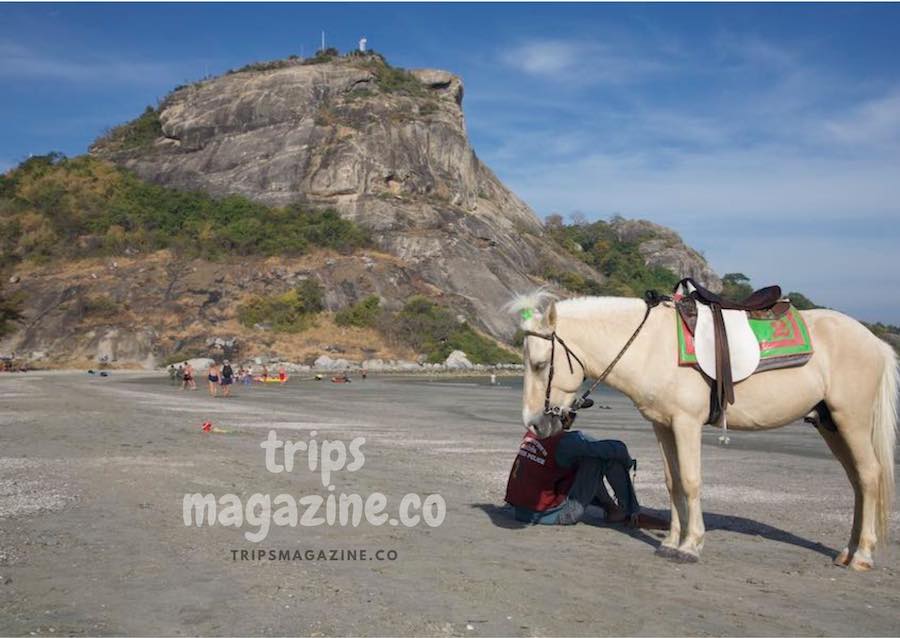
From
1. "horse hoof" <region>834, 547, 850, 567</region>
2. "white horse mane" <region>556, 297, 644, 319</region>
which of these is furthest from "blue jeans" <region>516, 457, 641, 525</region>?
"horse hoof" <region>834, 547, 850, 567</region>

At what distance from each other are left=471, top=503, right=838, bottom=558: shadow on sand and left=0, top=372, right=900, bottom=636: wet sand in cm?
5

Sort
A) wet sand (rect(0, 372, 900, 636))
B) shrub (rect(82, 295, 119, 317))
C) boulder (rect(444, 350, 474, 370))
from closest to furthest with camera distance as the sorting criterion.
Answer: wet sand (rect(0, 372, 900, 636)), shrub (rect(82, 295, 119, 317)), boulder (rect(444, 350, 474, 370))

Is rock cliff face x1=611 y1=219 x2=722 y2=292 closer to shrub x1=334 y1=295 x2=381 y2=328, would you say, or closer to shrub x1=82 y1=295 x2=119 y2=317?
shrub x1=334 y1=295 x2=381 y2=328

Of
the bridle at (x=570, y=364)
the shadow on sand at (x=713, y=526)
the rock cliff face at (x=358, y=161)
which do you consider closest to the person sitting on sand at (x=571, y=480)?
the shadow on sand at (x=713, y=526)

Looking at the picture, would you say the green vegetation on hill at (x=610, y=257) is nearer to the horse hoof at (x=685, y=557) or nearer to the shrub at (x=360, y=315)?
the shrub at (x=360, y=315)

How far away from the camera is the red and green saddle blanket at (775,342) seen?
23.7 feet

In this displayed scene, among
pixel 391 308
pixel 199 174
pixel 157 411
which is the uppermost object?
Answer: pixel 199 174

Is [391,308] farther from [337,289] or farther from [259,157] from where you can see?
[259,157]

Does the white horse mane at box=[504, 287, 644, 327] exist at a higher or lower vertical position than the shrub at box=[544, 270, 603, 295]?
lower

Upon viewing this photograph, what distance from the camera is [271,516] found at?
8.55 m

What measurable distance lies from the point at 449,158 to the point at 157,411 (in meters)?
87.4

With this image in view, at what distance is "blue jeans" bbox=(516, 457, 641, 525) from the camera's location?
28.3 feet

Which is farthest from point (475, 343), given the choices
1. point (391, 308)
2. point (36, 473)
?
point (36, 473)

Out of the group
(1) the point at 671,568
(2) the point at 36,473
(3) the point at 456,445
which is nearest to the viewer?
(1) the point at 671,568
